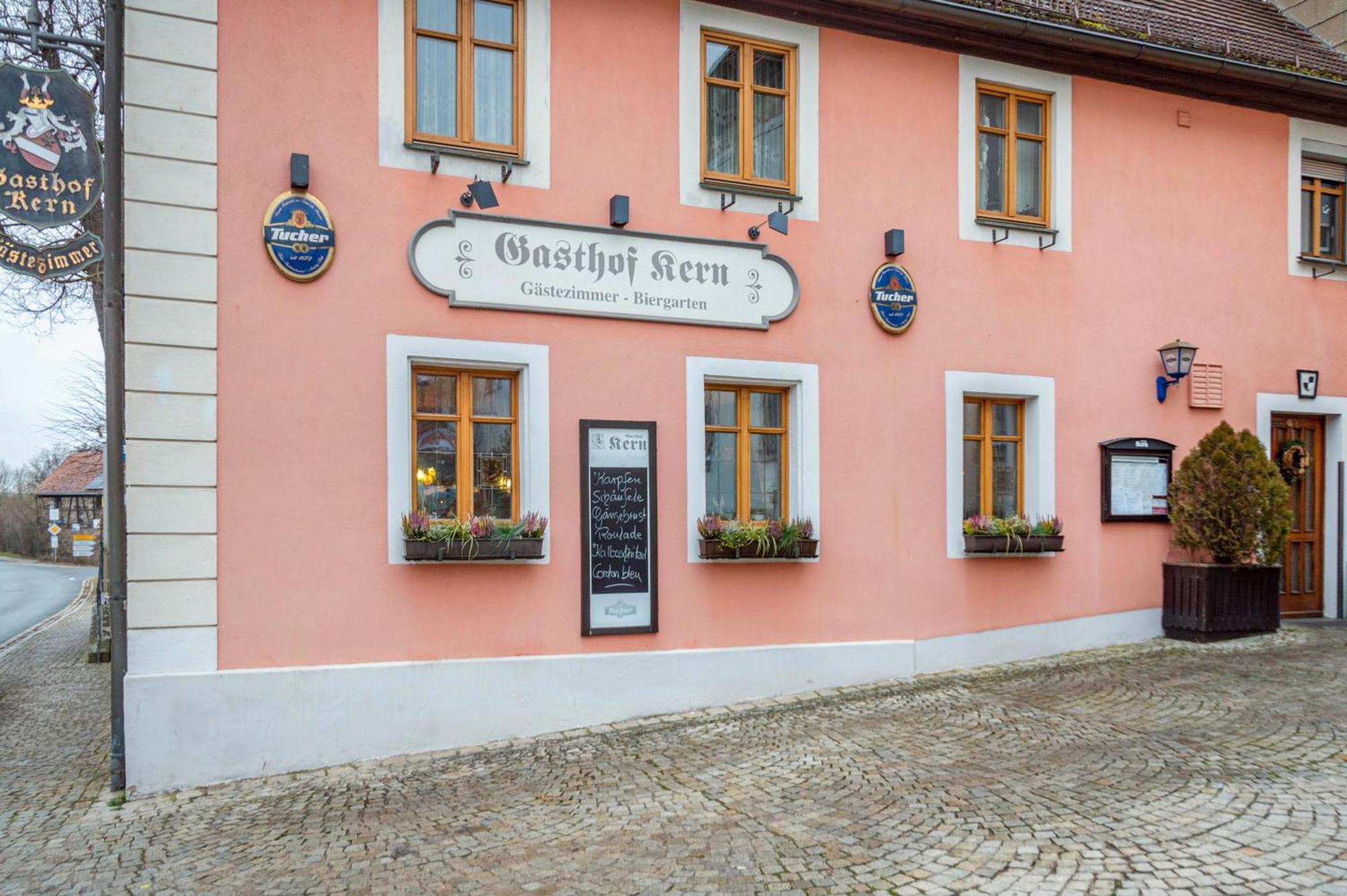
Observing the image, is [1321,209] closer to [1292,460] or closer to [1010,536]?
[1292,460]

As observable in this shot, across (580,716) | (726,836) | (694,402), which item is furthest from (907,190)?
(726,836)

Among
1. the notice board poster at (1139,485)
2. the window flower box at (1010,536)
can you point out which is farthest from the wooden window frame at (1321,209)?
the window flower box at (1010,536)

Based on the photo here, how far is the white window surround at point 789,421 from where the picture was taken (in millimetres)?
8031

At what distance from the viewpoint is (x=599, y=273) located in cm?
774

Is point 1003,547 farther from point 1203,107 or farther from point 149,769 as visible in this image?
point 149,769

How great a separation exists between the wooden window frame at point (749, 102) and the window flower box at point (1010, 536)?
3326 mm

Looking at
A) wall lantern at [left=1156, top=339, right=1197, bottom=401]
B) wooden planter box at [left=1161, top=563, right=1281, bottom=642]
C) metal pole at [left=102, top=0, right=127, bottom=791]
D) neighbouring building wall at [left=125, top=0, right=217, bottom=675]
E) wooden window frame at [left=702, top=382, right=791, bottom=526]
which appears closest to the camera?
metal pole at [left=102, top=0, right=127, bottom=791]

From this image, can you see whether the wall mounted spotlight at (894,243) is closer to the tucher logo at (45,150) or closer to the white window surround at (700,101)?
the white window surround at (700,101)

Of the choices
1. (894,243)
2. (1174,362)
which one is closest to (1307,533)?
(1174,362)

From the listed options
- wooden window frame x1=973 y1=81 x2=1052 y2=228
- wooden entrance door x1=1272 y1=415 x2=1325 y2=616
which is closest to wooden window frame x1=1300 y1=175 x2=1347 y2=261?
wooden entrance door x1=1272 y1=415 x2=1325 y2=616

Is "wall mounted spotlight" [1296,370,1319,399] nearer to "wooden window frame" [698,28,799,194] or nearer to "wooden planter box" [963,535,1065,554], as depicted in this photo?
"wooden planter box" [963,535,1065,554]

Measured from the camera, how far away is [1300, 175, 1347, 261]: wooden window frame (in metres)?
11.0

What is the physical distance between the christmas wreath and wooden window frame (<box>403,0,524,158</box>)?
27.6 feet

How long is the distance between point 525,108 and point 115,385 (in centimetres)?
343
